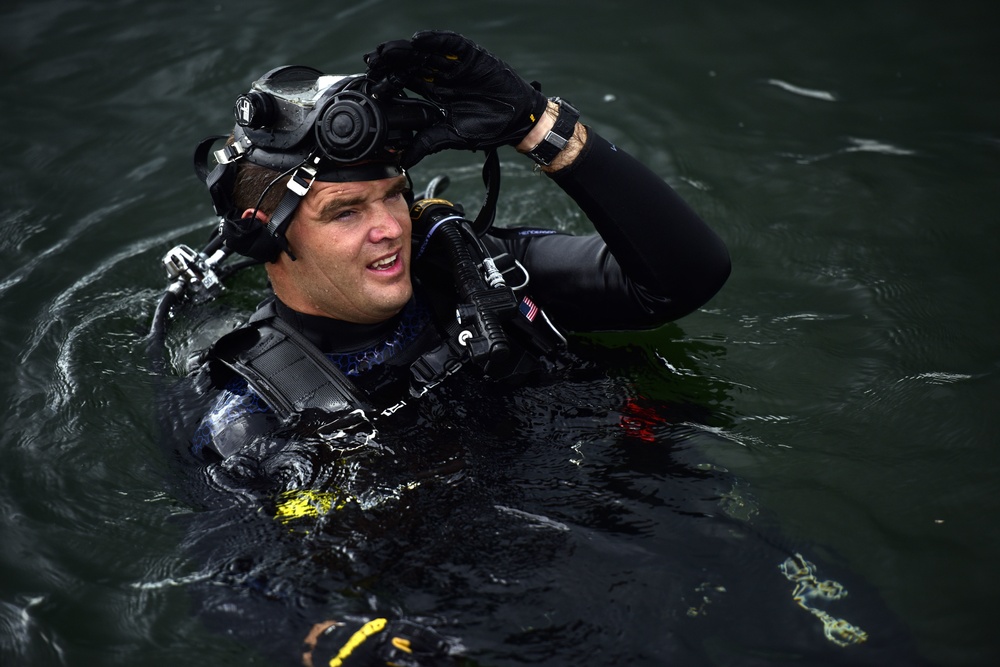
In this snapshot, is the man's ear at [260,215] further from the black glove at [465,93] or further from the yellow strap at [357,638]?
the yellow strap at [357,638]

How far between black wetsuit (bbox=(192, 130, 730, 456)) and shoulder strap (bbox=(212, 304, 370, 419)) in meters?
0.10

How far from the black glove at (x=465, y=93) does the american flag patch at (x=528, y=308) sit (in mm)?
608

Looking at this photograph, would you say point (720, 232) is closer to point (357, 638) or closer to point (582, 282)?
point (582, 282)

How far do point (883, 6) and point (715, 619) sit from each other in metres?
5.38

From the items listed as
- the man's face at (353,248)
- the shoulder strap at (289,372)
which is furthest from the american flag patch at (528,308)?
the shoulder strap at (289,372)

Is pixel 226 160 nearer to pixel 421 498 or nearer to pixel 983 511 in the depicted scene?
pixel 421 498

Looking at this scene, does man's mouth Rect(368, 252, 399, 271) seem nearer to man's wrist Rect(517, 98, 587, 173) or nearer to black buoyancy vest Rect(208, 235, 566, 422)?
black buoyancy vest Rect(208, 235, 566, 422)

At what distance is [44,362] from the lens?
4531 millimetres

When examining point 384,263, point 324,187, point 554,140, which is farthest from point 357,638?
point 554,140

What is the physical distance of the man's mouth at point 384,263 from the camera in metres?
3.38

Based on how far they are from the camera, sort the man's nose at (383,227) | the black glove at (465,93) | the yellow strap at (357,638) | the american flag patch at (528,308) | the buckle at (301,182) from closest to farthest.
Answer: the yellow strap at (357,638) → the black glove at (465,93) → the buckle at (301,182) → the man's nose at (383,227) → the american flag patch at (528,308)

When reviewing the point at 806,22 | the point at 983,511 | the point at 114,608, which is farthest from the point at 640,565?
the point at 806,22

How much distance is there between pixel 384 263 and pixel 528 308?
0.56 meters

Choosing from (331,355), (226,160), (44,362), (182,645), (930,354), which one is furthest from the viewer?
(44,362)
